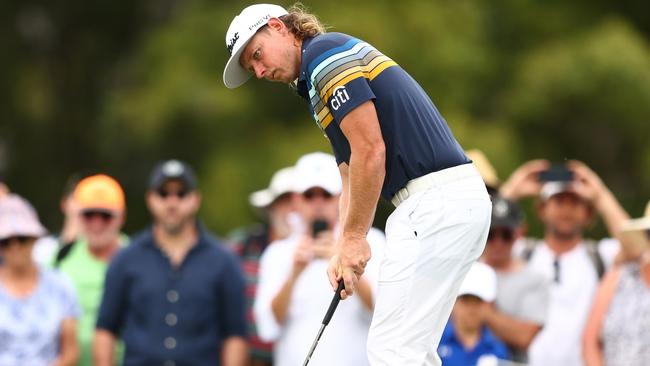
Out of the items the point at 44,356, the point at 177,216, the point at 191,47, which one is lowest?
the point at 44,356

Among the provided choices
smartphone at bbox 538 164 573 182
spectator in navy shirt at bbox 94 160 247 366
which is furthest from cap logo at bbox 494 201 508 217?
spectator in navy shirt at bbox 94 160 247 366

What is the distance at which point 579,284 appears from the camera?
973 cm

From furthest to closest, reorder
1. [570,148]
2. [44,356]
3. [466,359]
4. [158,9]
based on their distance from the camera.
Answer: [158,9], [570,148], [44,356], [466,359]

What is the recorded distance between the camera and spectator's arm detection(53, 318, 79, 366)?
32.1 feet

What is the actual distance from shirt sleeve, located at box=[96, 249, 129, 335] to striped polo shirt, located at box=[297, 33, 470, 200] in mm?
3264

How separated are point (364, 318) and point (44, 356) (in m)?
2.27

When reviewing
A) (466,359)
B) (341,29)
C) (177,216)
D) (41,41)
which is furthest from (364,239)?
(41,41)

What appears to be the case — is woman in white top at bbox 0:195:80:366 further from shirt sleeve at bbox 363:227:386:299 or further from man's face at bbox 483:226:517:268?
man's face at bbox 483:226:517:268

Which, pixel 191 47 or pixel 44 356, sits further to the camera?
pixel 191 47

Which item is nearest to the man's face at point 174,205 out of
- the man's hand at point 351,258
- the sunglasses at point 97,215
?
the sunglasses at point 97,215

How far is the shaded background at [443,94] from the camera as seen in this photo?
59.5 feet

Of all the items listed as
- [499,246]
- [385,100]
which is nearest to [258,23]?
[385,100]

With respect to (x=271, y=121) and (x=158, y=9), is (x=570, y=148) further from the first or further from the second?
(x=158, y=9)

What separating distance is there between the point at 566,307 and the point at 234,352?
7.27 ft
